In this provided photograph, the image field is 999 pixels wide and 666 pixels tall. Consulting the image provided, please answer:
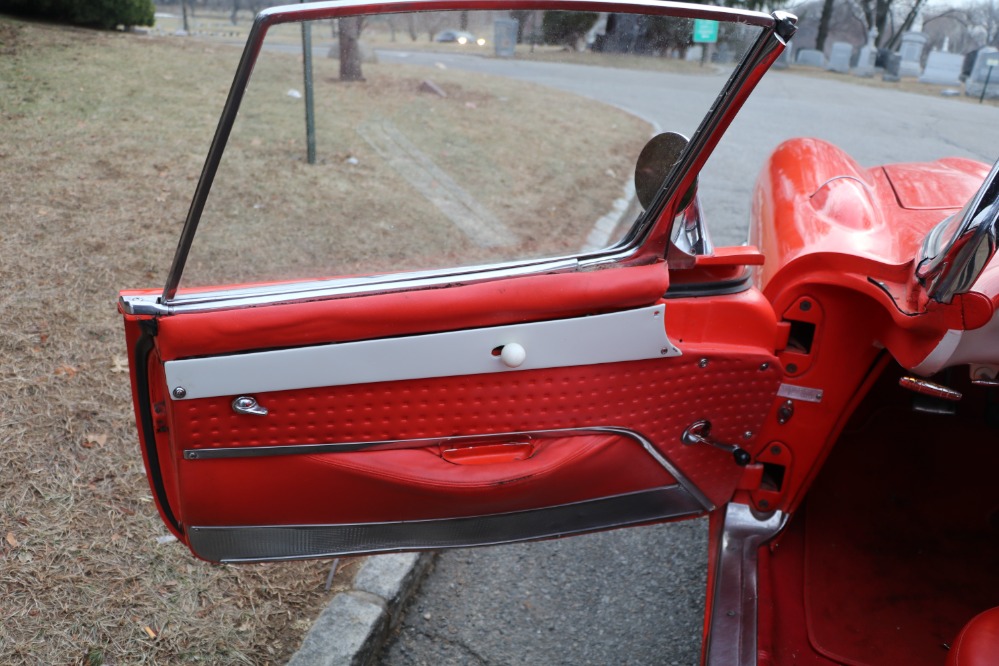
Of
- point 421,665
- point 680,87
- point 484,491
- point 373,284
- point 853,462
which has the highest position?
point 680,87

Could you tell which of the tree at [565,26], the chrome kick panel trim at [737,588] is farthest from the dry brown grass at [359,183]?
the chrome kick panel trim at [737,588]

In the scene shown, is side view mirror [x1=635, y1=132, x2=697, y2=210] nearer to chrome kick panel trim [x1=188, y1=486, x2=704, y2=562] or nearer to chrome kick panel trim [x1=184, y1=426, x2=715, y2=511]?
chrome kick panel trim [x1=184, y1=426, x2=715, y2=511]

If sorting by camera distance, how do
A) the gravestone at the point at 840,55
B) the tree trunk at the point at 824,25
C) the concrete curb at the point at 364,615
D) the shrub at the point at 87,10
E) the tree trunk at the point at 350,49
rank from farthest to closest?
the tree trunk at the point at 824,25, the gravestone at the point at 840,55, the shrub at the point at 87,10, the concrete curb at the point at 364,615, the tree trunk at the point at 350,49

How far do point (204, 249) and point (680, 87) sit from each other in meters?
1.16

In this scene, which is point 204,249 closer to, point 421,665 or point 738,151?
point 421,665

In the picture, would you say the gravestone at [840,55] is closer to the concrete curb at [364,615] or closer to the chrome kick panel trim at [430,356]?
the concrete curb at [364,615]

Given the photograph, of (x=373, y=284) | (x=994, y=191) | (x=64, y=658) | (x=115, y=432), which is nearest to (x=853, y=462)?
(x=994, y=191)

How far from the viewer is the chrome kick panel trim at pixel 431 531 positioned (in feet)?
5.58

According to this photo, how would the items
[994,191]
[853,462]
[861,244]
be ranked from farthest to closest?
1. [853,462]
2. [861,244]
3. [994,191]

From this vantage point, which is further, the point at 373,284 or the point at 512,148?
the point at 512,148

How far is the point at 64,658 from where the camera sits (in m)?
2.06

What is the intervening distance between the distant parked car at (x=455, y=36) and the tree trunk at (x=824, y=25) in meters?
29.5

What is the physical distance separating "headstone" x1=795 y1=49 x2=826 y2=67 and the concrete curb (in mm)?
25736

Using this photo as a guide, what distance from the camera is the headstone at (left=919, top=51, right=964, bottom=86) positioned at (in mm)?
4438
